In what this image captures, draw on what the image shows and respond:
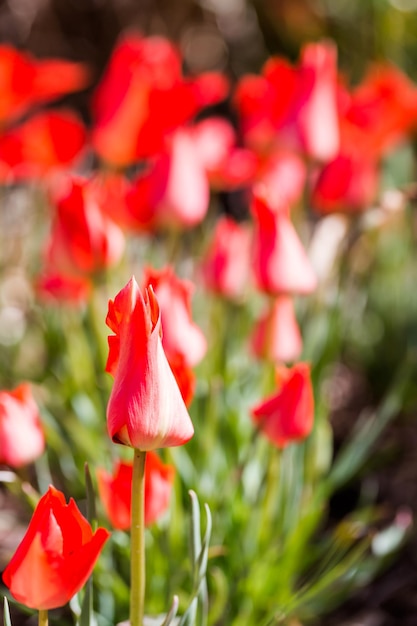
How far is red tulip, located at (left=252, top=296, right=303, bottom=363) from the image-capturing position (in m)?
1.04

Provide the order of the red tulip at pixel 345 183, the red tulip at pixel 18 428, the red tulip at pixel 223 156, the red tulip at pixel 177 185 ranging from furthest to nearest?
the red tulip at pixel 223 156 < the red tulip at pixel 345 183 < the red tulip at pixel 177 185 < the red tulip at pixel 18 428

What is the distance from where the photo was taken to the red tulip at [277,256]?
96 cm

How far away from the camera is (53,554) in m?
0.61

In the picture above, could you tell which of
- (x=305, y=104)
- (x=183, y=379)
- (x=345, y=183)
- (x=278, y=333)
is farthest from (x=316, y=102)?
(x=183, y=379)

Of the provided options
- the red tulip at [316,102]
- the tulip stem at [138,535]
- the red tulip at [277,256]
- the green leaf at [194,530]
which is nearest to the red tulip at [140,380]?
Result: the tulip stem at [138,535]

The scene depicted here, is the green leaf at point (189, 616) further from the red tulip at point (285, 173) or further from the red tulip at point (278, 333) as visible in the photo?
the red tulip at point (285, 173)

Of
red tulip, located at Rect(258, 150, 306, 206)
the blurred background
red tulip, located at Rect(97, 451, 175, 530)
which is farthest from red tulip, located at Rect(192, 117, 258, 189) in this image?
the blurred background

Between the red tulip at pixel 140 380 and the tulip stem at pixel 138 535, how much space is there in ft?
0.09

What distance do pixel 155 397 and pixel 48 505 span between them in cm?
11

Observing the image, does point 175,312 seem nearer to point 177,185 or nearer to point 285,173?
point 177,185

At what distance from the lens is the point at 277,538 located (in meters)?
1.08

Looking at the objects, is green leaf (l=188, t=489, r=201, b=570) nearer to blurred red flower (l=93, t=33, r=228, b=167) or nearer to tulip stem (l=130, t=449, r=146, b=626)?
tulip stem (l=130, t=449, r=146, b=626)

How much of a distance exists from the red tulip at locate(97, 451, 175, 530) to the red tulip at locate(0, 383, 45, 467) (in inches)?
3.6

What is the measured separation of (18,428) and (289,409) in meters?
0.27
